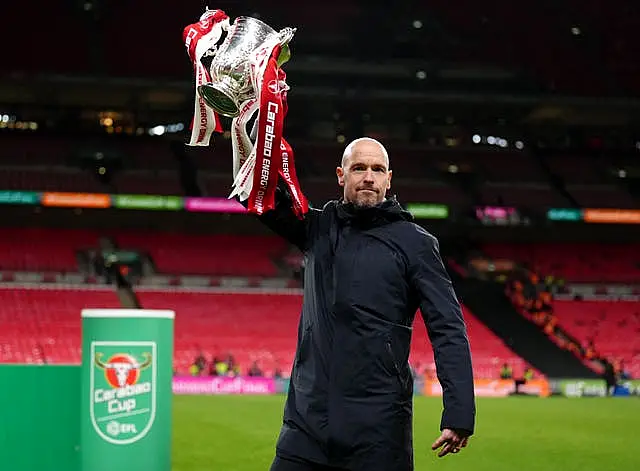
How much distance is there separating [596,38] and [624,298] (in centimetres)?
864

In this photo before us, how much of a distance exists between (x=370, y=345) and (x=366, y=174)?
22.8 inches

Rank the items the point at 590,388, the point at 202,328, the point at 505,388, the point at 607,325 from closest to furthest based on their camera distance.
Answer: the point at 505,388 < the point at 590,388 < the point at 202,328 < the point at 607,325

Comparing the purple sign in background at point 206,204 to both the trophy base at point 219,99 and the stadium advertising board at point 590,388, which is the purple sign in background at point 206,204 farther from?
the trophy base at point 219,99

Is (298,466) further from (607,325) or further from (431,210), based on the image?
(431,210)

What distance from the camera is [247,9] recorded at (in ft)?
101

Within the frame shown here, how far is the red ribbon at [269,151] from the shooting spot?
11.4ft

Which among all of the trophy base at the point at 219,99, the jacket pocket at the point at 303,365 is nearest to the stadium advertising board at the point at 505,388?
the trophy base at the point at 219,99

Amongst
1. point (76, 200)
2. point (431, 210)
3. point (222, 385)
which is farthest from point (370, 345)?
point (431, 210)

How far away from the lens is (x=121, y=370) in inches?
172

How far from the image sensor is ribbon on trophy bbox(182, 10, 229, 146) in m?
3.77

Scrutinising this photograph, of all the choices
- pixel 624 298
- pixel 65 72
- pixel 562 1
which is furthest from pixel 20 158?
pixel 624 298

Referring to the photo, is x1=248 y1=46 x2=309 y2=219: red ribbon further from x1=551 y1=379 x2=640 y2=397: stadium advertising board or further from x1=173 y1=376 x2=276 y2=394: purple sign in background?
x1=551 y1=379 x2=640 y2=397: stadium advertising board

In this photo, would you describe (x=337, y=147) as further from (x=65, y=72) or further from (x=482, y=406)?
(x=482, y=406)

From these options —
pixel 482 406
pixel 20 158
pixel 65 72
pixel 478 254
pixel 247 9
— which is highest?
pixel 247 9
